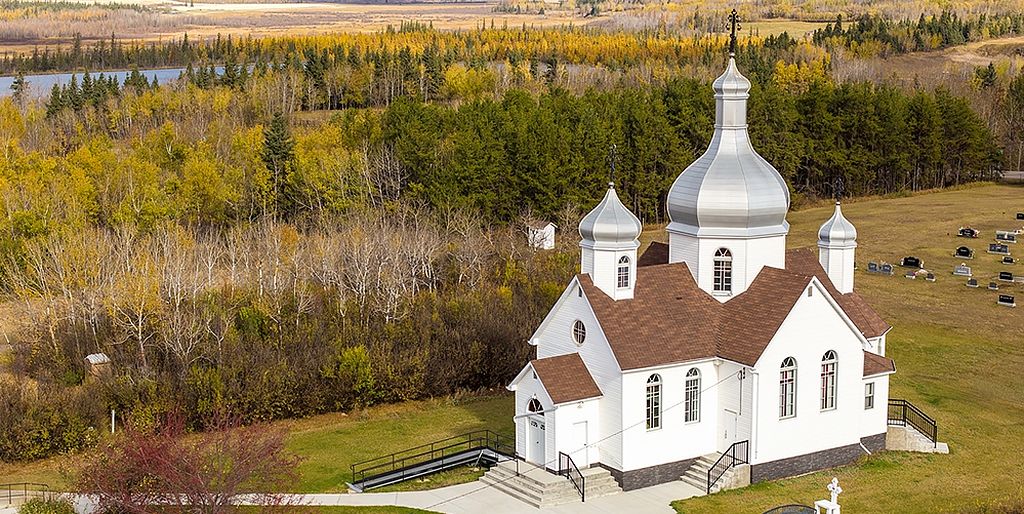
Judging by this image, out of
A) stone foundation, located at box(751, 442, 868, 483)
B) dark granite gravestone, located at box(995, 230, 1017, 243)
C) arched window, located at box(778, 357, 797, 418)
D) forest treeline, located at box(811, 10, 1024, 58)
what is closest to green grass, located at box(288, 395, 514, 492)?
stone foundation, located at box(751, 442, 868, 483)

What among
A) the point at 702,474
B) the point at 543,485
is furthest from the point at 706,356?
the point at 543,485

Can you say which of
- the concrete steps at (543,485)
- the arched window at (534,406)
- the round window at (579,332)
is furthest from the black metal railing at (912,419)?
the arched window at (534,406)

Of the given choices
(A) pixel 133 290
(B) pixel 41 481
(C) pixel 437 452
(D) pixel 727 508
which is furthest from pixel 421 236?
(D) pixel 727 508

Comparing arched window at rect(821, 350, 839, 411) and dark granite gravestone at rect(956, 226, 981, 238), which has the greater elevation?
arched window at rect(821, 350, 839, 411)

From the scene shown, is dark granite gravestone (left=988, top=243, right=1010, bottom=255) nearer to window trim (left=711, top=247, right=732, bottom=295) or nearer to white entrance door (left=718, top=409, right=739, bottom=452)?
window trim (left=711, top=247, right=732, bottom=295)

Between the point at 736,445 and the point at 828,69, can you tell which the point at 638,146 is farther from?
the point at 828,69

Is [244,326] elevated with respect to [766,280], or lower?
lower

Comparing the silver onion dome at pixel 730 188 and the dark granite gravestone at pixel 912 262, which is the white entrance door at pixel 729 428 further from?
the dark granite gravestone at pixel 912 262
